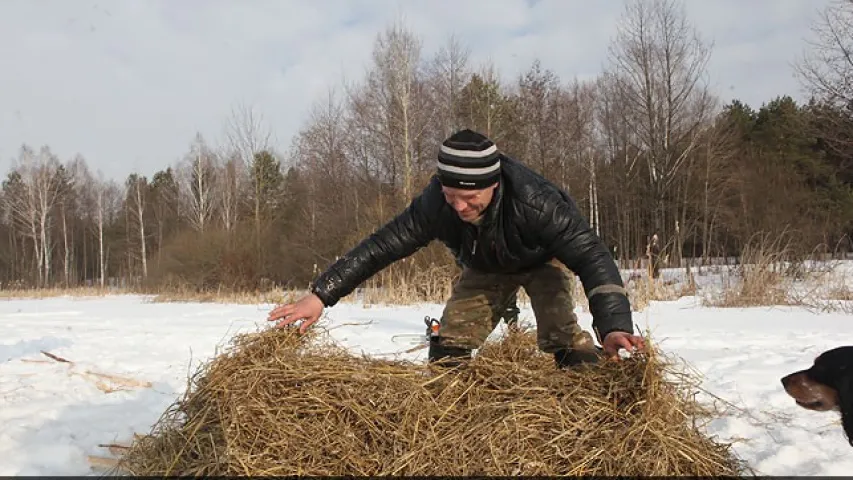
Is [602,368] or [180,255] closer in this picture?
[602,368]

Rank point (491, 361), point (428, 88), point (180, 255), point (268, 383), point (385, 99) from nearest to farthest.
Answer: point (268, 383) < point (491, 361) < point (180, 255) < point (385, 99) < point (428, 88)

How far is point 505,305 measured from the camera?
3.16m

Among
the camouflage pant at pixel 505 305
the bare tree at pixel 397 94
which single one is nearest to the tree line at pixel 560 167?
the bare tree at pixel 397 94

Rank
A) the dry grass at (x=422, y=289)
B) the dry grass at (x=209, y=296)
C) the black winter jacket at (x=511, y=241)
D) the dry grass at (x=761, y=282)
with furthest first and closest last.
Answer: the dry grass at (x=209, y=296), the dry grass at (x=422, y=289), the dry grass at (x=761, y=282), the black winter jacket at (x=511, y=241)

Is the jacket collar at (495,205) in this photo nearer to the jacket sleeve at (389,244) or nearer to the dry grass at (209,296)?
the jacket sleeve at (389,244)

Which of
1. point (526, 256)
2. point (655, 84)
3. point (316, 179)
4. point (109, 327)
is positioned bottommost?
point (109, 327)

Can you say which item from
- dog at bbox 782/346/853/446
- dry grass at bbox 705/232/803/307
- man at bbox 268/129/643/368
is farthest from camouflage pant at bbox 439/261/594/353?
dry grass at bbox 705/232/803/307

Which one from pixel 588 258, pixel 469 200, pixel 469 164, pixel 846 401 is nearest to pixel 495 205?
pixel 469 200

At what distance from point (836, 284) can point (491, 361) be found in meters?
9.86

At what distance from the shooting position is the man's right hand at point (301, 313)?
7.78 ft

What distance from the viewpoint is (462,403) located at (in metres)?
2.09

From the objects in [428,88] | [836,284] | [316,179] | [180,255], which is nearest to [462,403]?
[836,284]

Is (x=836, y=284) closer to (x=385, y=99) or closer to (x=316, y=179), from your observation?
(x=385, y=99)

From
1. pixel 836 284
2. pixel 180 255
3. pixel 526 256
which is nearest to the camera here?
pixel 526 256
